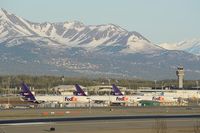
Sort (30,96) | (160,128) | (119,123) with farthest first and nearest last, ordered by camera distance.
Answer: (30,96), (119,123), (160,128)

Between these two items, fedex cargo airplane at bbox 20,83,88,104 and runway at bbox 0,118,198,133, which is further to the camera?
fedex cargo airplane at bbox 20,83,88,104

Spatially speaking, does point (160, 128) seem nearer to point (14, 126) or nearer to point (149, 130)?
point (149, 130)

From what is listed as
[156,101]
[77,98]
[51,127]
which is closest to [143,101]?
[156,101]

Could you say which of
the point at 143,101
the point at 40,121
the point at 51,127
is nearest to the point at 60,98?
the point at 143,101

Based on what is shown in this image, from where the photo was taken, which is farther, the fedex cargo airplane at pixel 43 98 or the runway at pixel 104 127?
the fedex cargo airplane at pixel 43 98

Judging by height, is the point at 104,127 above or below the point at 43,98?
below

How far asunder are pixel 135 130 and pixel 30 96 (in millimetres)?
111068

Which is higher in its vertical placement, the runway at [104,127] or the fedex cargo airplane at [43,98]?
the fedex cargo airplane at [43,98]

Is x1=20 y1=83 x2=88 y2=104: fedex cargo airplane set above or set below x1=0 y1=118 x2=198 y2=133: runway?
above

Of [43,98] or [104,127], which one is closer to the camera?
[104,127]

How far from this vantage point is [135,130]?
8000 cm

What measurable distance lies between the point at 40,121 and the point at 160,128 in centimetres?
2518

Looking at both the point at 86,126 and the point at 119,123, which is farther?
the point at 119,123

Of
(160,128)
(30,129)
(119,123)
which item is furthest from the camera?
(119,123)
